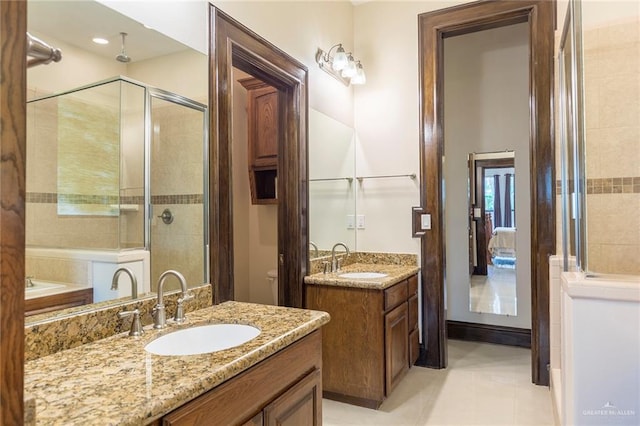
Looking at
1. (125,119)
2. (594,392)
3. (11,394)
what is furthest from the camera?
(594,392)

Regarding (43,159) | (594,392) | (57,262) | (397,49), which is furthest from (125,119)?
(397,49)

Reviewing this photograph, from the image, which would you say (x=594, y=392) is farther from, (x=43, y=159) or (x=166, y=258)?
(x=43, y=159)

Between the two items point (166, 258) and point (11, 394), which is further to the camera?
point (166, 258)

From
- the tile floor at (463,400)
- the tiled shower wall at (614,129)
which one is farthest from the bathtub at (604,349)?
the tiled shower wall at (614,129)

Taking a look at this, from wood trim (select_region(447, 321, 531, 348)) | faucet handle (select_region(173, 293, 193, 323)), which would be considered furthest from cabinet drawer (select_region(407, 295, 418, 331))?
faucet handle (select_region(173, 293, 193, 323))

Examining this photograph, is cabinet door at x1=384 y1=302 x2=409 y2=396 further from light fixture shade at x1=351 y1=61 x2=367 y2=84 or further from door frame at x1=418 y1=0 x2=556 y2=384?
light fixture shade at x1=351 y1=61 x2=367 y2=84

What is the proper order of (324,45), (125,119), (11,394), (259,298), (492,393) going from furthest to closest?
1. (259,298)
2. (324,45)
3. (492,393)
4. (125,119)
5. (11,394)

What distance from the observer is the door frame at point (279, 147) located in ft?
5.78

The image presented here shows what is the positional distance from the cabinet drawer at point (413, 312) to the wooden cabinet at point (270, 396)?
4.91 ft

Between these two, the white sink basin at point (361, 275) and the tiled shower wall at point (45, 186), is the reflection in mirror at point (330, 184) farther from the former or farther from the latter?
the tiled shower wall at point (45, 186)

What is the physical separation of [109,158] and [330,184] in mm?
1805

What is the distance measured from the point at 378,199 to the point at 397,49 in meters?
1.23

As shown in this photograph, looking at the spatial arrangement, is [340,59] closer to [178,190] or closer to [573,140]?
[573,140]

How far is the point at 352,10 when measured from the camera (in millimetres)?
3348
